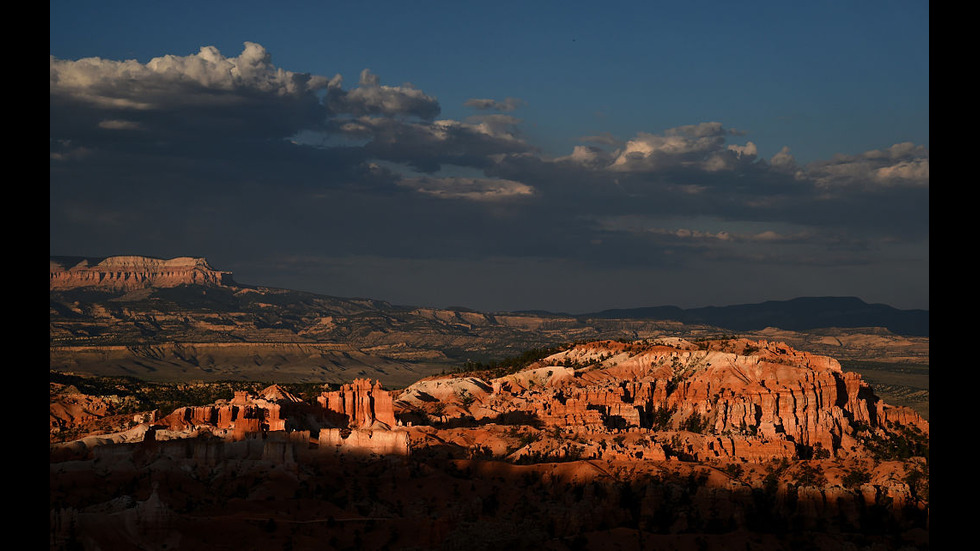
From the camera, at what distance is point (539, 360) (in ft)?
588

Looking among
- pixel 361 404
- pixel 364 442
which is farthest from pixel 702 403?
pixel 364 442

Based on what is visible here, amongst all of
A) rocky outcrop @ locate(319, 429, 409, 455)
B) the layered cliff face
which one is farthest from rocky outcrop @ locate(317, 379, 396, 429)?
rocky outcrop @ locate(319, 429, 409, 455)

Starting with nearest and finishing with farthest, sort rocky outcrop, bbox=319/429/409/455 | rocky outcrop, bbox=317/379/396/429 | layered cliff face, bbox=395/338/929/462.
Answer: rocky outcrop, bbox=319/429/409/455 < rocky outcrop, bbox=317/379/396/429 < layered cliff face, bbox=395/338/929/462

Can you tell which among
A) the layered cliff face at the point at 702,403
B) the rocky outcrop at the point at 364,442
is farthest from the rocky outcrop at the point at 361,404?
the rocky outcrop at the point at 364,442

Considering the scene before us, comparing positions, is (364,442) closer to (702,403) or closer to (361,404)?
(361,404)

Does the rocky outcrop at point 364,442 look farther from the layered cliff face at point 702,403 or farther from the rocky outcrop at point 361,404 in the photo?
the rocky outcrop at point 361,404

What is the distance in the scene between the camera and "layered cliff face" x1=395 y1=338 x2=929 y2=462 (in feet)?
346

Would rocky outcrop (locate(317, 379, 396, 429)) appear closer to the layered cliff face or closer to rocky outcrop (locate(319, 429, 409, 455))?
the layered cliff face

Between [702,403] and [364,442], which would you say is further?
[702,403]

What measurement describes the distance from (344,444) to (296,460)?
233 inches

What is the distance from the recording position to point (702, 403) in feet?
419

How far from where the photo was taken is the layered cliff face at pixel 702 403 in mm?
105500

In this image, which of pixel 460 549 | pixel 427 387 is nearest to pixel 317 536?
pixel 460 549
